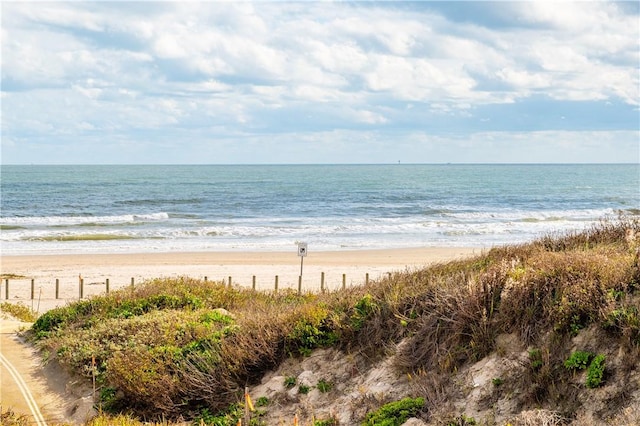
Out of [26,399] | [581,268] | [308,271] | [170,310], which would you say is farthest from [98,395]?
[308,271]

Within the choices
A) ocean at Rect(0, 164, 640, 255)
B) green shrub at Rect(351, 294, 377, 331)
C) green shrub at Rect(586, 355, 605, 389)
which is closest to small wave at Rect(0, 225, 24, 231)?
ocean at Rect(0, 164, 640, 255)

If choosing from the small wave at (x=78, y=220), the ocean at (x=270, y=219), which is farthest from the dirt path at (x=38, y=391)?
the small wave at (x=78, y=220)

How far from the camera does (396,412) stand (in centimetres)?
859

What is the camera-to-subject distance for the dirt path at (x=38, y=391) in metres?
11.6

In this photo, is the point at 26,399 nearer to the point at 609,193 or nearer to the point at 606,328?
the point at 606,328

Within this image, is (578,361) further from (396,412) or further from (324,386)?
(324,386)

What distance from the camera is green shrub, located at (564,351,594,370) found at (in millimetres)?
7980

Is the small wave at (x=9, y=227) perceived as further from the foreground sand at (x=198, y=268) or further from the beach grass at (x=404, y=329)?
the beach grass at (x=404, y=329)

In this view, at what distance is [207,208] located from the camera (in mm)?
69062

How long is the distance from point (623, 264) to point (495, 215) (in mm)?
56028

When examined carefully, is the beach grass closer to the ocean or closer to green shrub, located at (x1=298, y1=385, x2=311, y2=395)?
green shrub, located at (x1=298, y1=385, x2=311, y2=395)

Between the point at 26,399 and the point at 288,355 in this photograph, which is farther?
the point at 26,399

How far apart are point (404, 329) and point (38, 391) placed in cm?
707

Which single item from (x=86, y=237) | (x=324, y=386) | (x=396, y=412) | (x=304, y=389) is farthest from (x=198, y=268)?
(x=396, y=412)
